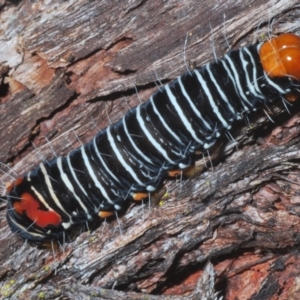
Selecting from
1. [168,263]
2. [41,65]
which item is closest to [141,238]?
[168,263]

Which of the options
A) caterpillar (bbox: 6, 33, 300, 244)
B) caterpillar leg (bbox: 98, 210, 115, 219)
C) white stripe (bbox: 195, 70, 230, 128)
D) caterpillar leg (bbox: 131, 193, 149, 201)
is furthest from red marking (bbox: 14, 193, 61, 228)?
white stripe (bbox: 195, 70, 230, 128)

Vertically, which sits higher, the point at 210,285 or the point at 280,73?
the point at 280,73

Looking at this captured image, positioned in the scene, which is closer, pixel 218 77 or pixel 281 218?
pixel 218 77

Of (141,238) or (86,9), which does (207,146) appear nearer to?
Result: (141,238)

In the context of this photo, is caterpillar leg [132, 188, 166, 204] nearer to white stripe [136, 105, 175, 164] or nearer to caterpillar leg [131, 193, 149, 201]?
caterpillar leg [131, 193, 149, 201]

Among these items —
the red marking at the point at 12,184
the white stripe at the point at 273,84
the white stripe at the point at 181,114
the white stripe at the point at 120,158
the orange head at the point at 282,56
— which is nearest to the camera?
the orange head at the point at 282,56

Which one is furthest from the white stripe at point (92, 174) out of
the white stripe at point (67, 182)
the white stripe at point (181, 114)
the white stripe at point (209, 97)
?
the white stripe at point (209, 97)

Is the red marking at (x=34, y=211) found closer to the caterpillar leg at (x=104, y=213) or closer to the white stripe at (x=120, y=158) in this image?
the caterpillar leg at (x=104, y=213)

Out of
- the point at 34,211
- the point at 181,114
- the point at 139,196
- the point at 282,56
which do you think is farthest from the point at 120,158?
the point at 282,56
